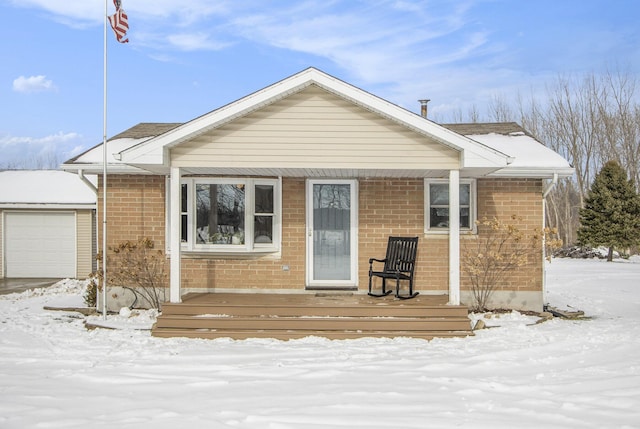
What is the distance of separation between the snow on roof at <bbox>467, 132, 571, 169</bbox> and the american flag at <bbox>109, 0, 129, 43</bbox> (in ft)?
22.1

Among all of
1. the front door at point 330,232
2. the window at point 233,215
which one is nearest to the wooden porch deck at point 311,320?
the front door at point 330,232

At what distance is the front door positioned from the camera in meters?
10.5

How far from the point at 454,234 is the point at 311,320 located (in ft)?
8.29

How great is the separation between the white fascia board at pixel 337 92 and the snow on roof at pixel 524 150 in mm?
872

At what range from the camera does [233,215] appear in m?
10.4

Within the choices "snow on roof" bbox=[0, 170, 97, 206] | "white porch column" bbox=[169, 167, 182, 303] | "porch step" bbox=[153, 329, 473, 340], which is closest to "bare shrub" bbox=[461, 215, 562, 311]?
"porch step" bbox=[153, 329, 473, 340]

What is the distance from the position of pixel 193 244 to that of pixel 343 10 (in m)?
9.11

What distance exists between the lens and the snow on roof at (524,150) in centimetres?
993

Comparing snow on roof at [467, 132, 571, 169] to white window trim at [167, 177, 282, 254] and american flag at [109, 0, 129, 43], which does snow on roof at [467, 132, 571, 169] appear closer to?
white window trim at [167, 177, 282, 254]

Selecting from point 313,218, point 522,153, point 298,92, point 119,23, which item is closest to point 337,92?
point 298,92

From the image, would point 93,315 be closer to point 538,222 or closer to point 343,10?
point 538,222

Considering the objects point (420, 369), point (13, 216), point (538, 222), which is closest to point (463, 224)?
point (538, 222)

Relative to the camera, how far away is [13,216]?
17109 millimetres

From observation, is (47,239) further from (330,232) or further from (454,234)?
(454,234)
